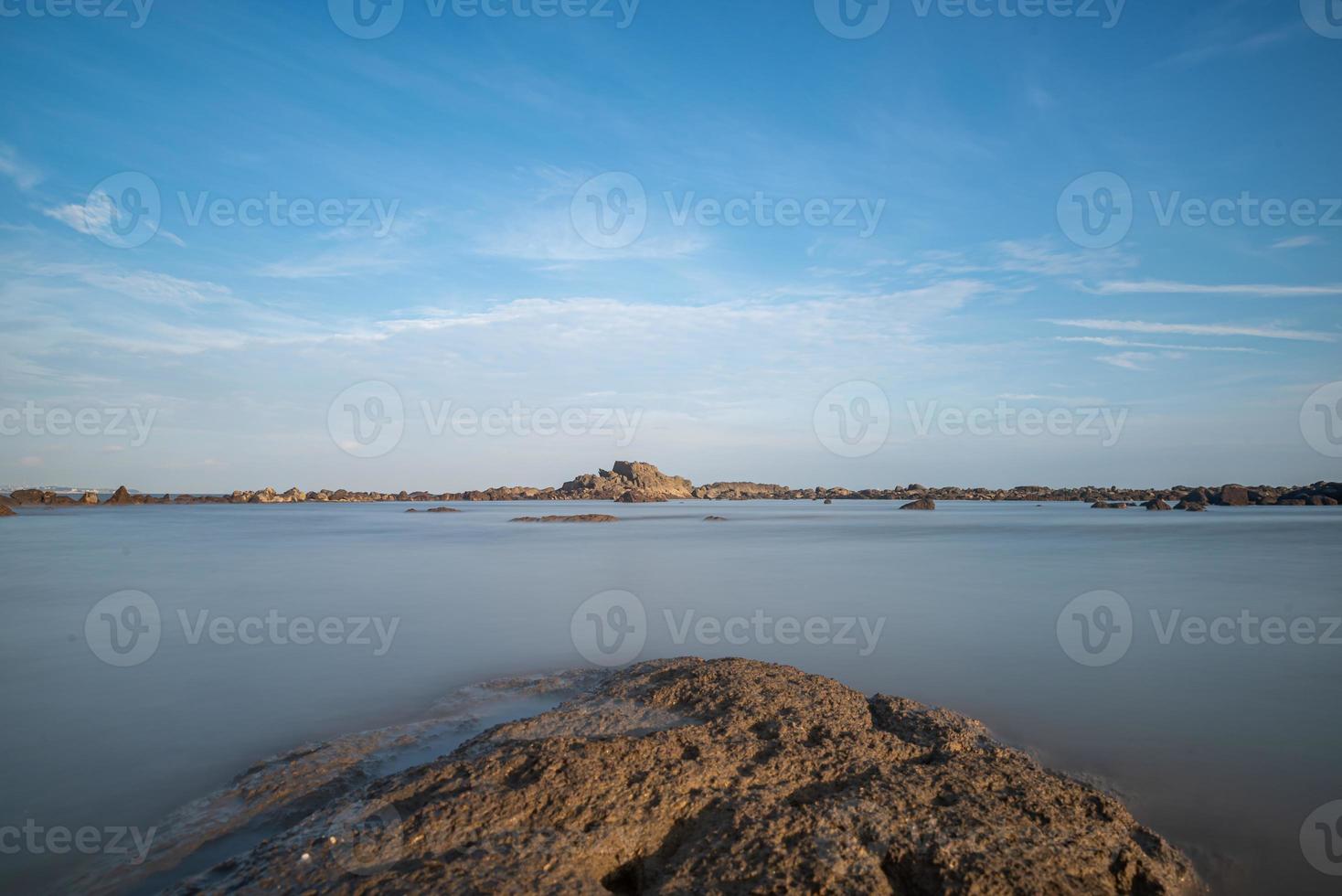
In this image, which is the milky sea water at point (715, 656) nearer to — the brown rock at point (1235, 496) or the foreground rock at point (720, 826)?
the foreground rock at point (720, 826)

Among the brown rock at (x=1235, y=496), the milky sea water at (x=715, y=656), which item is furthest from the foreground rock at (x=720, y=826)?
the brown rock at (x=1235, y=496)

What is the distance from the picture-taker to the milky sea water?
3.84m

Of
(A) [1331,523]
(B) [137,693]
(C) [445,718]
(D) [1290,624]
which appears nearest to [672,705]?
(C) [445,718]

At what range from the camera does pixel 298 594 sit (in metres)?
11.3

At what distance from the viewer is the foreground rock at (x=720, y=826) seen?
2.45 m

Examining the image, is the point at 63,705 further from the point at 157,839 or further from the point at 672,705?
the point at 672,705

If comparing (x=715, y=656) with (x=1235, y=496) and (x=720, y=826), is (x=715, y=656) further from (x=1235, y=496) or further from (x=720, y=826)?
(x=1235, y=496)

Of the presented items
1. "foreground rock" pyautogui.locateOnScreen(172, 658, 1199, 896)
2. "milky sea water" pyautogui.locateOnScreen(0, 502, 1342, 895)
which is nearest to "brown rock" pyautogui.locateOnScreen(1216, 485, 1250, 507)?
"milky sea water" pyautogui.locateOnScreen(0, 502, 1342, 895)

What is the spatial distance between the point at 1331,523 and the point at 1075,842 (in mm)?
36561

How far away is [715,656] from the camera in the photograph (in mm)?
7020

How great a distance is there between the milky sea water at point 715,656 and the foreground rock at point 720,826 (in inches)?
31.8

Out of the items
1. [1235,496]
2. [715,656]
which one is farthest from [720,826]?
[1235,496]

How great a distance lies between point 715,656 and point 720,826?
4302 mm

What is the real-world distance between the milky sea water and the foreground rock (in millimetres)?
807
